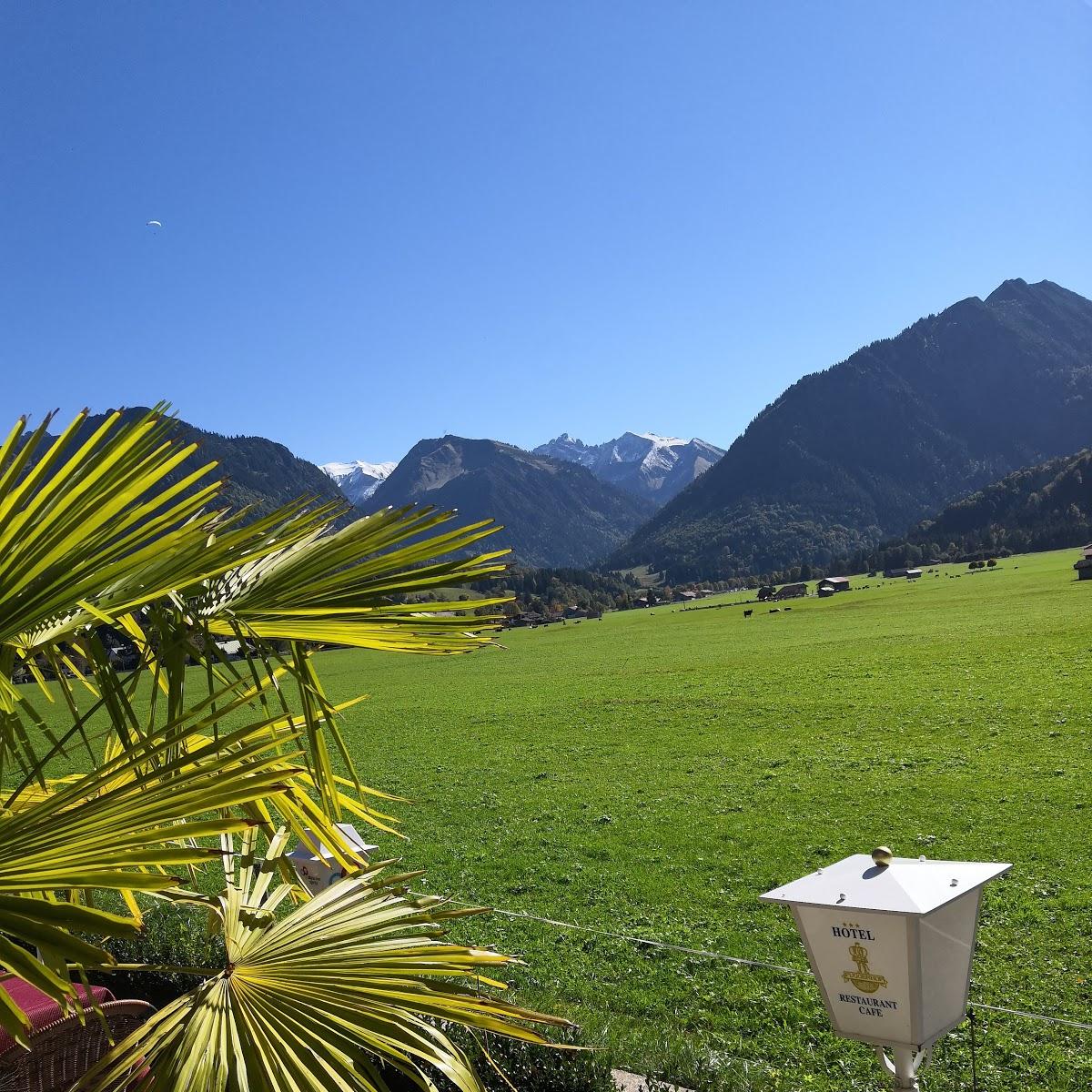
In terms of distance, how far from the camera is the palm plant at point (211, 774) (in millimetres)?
1447

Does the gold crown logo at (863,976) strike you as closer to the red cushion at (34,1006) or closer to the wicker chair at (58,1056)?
Result: the wicker chair at (58,1056)

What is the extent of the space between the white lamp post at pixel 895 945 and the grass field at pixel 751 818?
8.08ft

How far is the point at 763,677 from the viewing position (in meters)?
32.4

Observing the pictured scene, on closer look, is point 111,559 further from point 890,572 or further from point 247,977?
point 890,572

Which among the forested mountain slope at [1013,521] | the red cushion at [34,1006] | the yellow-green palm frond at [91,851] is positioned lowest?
the forested mountain slope at [1013,521]

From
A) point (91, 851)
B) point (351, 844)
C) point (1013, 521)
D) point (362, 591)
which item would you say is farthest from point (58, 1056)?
point (1013, 521)

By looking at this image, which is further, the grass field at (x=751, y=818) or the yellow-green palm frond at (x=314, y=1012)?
the grass field at (x=751, y=818)

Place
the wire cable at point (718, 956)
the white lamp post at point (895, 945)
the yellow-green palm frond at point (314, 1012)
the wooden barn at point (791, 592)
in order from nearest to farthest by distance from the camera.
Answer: the yellow-green palm frond at point (314, 1012) → the white lamp post at point (895, 945) → the wire cable at point (718, 956) → the wooden barn at point (791, 592)

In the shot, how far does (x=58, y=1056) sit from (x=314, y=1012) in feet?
9.28

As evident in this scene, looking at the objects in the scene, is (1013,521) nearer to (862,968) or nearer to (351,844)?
(351,844)

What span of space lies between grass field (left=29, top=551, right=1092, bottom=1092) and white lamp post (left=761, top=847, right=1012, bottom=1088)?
2.46 m

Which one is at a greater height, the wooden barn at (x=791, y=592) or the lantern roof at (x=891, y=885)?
the lantern roof at (x=891, y=885)

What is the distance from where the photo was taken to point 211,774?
69.4 inches

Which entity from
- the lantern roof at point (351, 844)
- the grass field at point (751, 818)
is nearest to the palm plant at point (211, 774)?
the lantern roof at point (351, 844)
